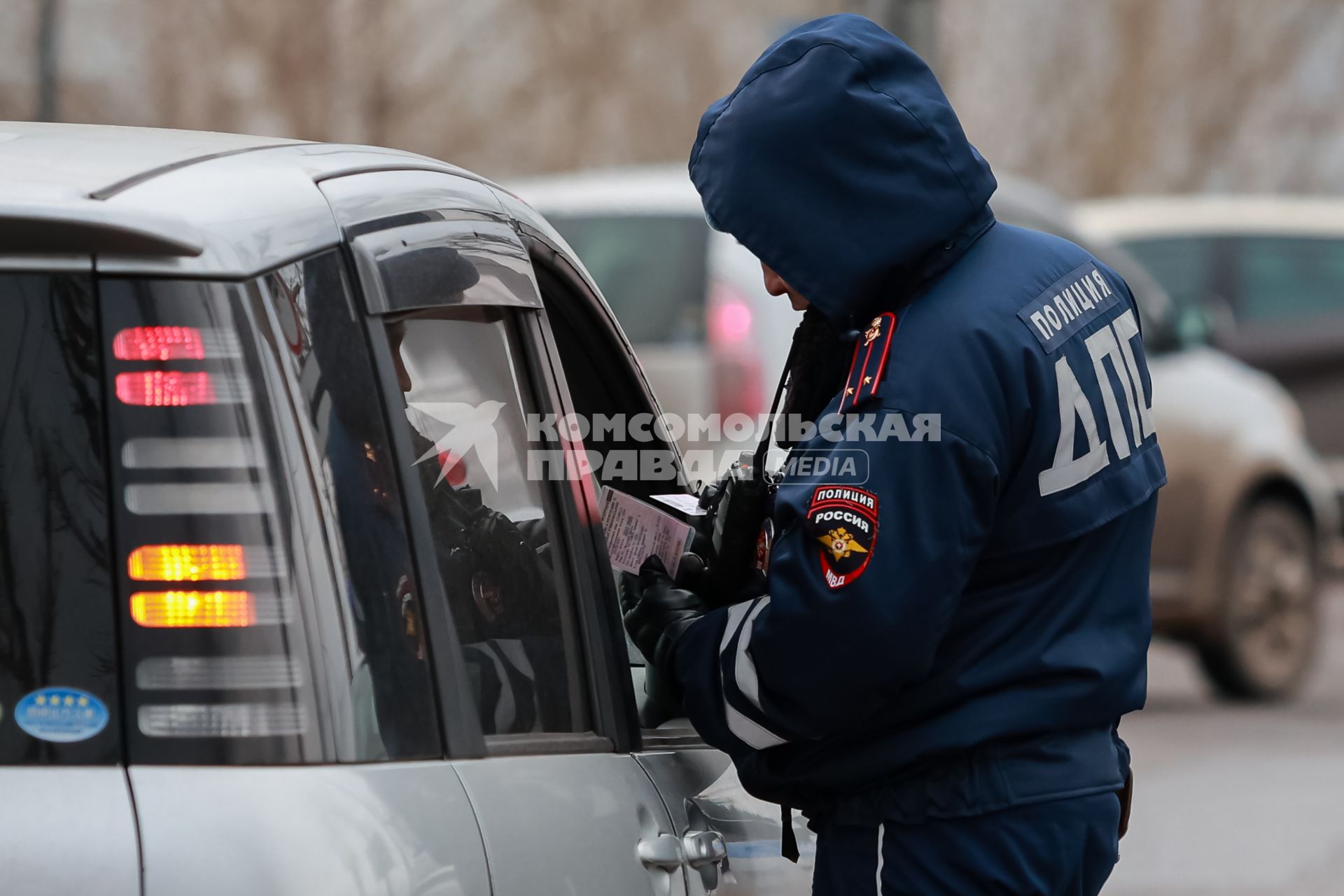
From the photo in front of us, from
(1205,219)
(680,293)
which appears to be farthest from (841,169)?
(1205,219)

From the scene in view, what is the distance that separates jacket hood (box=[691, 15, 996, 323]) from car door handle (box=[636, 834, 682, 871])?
2.26ft

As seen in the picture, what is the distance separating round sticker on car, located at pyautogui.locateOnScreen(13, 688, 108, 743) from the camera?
1574 mm

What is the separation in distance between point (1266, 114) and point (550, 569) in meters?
27.9

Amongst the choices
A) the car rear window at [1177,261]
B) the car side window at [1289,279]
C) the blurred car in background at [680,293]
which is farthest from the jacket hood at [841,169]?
the car side window at [1289,279]

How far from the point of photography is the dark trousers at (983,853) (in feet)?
7.34

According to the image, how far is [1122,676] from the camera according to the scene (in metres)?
2.37

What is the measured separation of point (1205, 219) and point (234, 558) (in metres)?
9.92

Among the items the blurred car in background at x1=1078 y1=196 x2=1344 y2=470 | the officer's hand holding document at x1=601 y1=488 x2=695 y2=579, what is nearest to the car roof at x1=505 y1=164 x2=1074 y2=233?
the blurred car in background at x1=1078 y1=196 x2=1344 y2=470

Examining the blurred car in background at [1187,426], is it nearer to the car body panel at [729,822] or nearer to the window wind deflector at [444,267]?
the car body panel at [729,822]

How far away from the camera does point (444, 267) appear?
2.04m

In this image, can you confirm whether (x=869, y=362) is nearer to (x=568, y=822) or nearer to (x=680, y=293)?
(x=568, y=822)

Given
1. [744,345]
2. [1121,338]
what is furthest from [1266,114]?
[1121,338]

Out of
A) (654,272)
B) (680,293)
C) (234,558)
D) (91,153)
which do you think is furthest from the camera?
(654,272)

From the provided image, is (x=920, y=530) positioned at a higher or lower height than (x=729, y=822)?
higher
